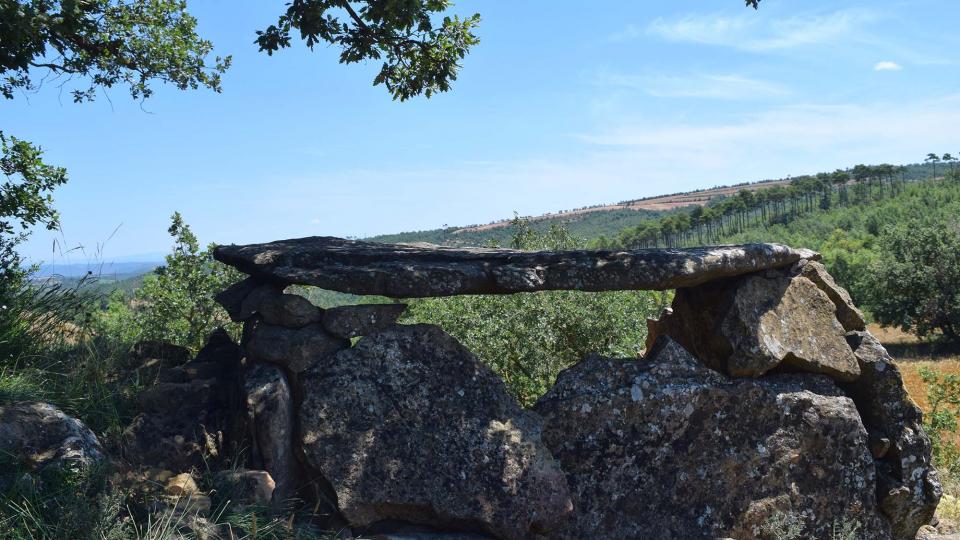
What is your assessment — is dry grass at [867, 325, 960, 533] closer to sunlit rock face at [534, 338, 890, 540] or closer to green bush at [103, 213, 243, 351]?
sunlit rock face at [534, 338, 890, 540]

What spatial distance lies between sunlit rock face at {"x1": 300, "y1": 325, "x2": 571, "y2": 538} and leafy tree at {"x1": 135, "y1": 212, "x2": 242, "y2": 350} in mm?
5699

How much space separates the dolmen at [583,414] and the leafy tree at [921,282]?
34.2 m

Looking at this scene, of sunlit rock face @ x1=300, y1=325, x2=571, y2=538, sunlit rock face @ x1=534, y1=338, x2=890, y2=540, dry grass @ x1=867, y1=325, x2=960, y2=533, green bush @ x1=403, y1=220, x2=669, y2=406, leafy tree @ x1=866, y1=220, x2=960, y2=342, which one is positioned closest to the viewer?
sunlit rock face @ x1=300, y1=325, x2=571, y2=538

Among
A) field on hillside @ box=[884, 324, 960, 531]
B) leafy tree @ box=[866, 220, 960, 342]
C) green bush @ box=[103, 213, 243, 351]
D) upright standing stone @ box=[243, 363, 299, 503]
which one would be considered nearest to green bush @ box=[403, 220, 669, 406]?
green bush @ box=[103, 213, 243, 351]

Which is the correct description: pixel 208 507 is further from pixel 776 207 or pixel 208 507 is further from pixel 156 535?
pixel 776 207

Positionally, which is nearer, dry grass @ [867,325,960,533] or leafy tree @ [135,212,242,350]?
dry grass @ [867,325,960,533]

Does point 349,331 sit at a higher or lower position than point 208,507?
higher

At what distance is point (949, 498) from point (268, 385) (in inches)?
329

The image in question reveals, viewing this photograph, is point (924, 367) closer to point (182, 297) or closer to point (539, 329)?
point (539, 329)

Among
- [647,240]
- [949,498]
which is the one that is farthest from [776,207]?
[949,498]

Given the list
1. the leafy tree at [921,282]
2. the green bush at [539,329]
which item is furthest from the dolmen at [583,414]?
the leafy tree at [921,282]

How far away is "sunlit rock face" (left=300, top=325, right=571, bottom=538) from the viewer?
6.32m

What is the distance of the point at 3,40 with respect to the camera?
7547mm

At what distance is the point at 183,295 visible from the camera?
1202 cm
